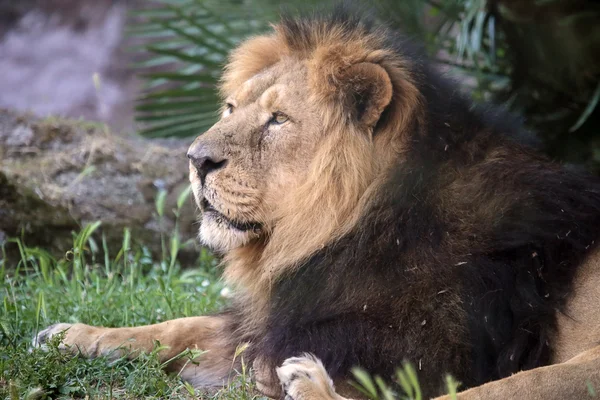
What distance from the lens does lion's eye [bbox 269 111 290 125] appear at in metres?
3.70

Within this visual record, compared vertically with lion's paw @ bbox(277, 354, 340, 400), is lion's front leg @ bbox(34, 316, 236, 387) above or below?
below

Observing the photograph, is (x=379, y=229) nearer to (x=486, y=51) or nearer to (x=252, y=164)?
(x=252, y=164)

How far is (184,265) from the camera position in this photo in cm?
648

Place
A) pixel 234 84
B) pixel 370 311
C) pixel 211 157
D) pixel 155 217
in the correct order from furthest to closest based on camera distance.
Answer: pixel 155 217
pixel 234 84
pixel 211 157
pixel 370 311

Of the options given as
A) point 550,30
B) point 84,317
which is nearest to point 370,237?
point 84,317

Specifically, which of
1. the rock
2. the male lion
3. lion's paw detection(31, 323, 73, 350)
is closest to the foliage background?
the rock

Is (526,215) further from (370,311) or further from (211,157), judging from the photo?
(211,157)

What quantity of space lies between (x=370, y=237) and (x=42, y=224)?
3205mm

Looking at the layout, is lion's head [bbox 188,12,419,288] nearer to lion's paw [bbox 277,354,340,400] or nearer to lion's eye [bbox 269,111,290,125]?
lion's eye [bbox 269,111,290,125]

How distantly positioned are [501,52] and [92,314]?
14.8 feet

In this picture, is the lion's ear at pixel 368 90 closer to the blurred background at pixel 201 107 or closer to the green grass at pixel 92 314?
the green grass at pixel 92 314

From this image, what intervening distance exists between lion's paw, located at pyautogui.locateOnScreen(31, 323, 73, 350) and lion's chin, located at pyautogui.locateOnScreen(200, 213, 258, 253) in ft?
2.63

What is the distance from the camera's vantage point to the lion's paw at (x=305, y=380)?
10.1 ft

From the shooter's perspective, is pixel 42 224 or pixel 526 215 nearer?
pixel 526 215
